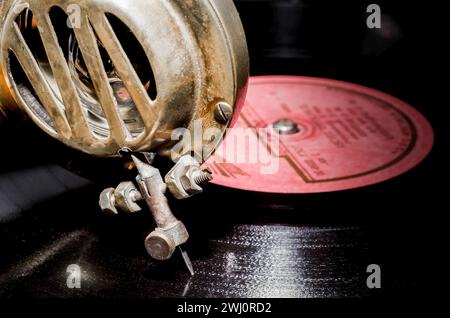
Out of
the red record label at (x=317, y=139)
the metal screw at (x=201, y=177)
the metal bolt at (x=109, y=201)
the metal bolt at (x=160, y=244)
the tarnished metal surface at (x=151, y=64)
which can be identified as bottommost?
the red record label at (x=317, y=139)

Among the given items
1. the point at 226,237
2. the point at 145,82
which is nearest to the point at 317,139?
the point at 226,237

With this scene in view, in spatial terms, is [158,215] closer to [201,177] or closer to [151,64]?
[201,177]

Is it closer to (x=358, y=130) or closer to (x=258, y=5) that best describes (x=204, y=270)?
(x=358, y=130)

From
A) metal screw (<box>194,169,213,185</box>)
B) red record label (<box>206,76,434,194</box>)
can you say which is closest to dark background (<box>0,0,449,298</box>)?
red record label (<box>206,76,434,194</box>)

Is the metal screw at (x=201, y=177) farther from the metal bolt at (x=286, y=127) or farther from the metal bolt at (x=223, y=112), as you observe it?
the metal bolt at (x=286, y=127)

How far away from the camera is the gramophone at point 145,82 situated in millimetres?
714

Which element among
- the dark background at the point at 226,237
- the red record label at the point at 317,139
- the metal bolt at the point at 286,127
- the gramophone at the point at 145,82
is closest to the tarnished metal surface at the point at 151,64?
the gramophone at the point at 145,82

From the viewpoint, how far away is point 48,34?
0.77 m

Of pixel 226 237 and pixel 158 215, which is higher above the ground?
pixel 158 215

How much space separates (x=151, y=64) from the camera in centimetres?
70

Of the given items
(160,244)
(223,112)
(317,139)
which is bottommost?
(317,139)

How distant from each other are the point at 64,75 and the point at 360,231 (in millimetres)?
580

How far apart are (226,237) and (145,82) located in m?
0.32

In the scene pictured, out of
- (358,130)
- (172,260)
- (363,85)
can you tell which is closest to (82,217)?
(172,260)
